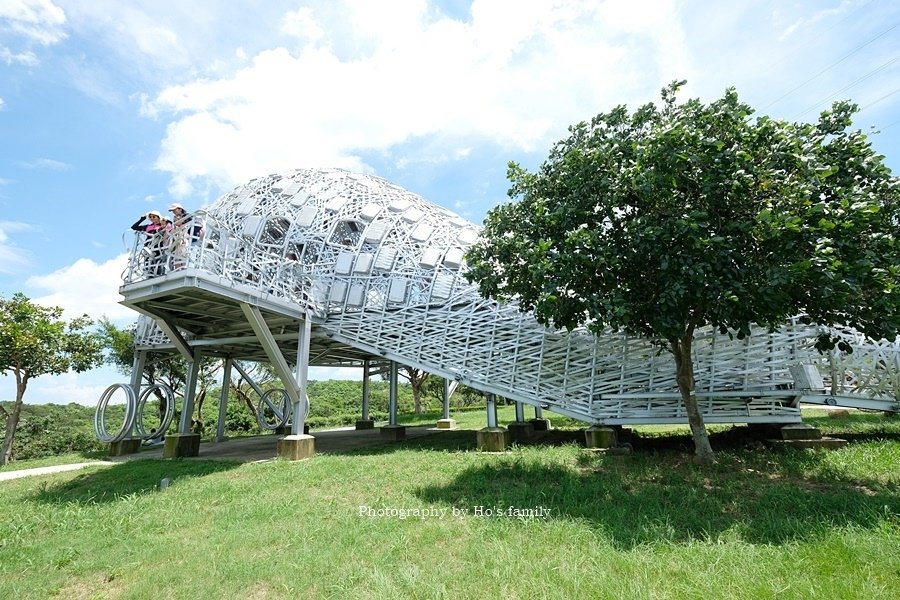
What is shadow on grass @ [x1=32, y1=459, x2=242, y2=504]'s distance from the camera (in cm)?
948

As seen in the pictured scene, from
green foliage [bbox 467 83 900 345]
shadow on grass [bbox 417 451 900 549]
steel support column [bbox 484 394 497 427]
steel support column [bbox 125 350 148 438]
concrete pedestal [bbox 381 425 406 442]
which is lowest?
concrete pedestal [bbox 381 425 406 442]

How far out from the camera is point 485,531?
20.1 feet

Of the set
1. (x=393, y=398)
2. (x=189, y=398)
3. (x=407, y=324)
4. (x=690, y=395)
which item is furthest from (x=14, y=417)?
(x=690, y=395)

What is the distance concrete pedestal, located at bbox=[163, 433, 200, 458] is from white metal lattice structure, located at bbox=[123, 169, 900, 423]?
3.60 m

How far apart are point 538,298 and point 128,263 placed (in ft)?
34.5

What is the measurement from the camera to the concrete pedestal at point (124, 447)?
16.5 meters

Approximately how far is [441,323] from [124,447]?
41.8 feet

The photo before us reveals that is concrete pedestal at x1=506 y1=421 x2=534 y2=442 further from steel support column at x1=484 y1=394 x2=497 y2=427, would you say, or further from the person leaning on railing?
the person leaning on railing

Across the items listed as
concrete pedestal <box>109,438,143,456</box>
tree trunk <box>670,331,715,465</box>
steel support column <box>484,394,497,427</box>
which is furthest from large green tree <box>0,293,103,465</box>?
tree trunk <box>670,331,715,465</box>

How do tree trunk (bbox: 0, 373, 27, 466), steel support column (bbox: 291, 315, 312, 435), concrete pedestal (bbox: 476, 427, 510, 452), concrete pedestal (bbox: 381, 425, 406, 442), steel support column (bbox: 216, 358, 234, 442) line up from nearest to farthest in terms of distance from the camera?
concrete pedestal (bbox: 476, 427, 510, 452), steel support column (bbox: 291, 315, 312, 435), tree trunk (bbox: 0, 373, 27, 466), concrete pedestal (bbox: 381, 425, 406, 442), steel support column (bbox: 216, 358, 234, 442)

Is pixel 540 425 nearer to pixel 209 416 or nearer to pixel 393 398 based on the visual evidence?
pixel 393 398

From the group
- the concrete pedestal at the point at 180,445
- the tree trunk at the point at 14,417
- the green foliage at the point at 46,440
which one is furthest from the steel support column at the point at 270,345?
the green foliage at the point at 46,440

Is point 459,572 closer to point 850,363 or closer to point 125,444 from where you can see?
point 850,363

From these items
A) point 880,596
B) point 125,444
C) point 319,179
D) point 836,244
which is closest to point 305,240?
point 319,179
